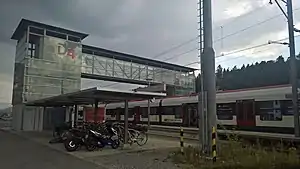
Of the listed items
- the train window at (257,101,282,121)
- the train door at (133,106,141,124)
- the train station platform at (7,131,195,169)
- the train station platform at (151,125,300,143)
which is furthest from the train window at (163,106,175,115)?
the train station platform at (7,131,195,169)

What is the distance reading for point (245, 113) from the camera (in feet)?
57.8

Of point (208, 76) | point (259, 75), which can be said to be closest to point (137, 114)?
point (208, 76)

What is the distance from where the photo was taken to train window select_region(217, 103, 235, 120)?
18562 mm

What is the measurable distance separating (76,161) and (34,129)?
21.8 meters

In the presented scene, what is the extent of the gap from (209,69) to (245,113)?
665cm

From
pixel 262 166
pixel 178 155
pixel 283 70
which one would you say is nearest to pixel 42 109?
pixel 178 155

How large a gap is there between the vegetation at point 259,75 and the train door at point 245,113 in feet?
86.3

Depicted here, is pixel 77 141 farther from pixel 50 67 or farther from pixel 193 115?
pixel 50 67

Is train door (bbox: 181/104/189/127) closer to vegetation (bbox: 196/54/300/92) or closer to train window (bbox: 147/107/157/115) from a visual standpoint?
train window (bbox: 147/107/157/115)

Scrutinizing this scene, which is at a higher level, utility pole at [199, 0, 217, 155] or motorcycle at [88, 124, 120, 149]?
utility pole at [199, 0, 217, 155]

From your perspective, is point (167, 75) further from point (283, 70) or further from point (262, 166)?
point (262, 166)

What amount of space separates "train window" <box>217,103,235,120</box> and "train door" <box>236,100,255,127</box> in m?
0.48

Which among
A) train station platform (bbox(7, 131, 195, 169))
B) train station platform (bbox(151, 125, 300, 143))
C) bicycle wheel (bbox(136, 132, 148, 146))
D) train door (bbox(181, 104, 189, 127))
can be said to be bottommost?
train station platform (bbox(7, 131, 195, 169))

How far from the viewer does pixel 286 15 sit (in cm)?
1448
